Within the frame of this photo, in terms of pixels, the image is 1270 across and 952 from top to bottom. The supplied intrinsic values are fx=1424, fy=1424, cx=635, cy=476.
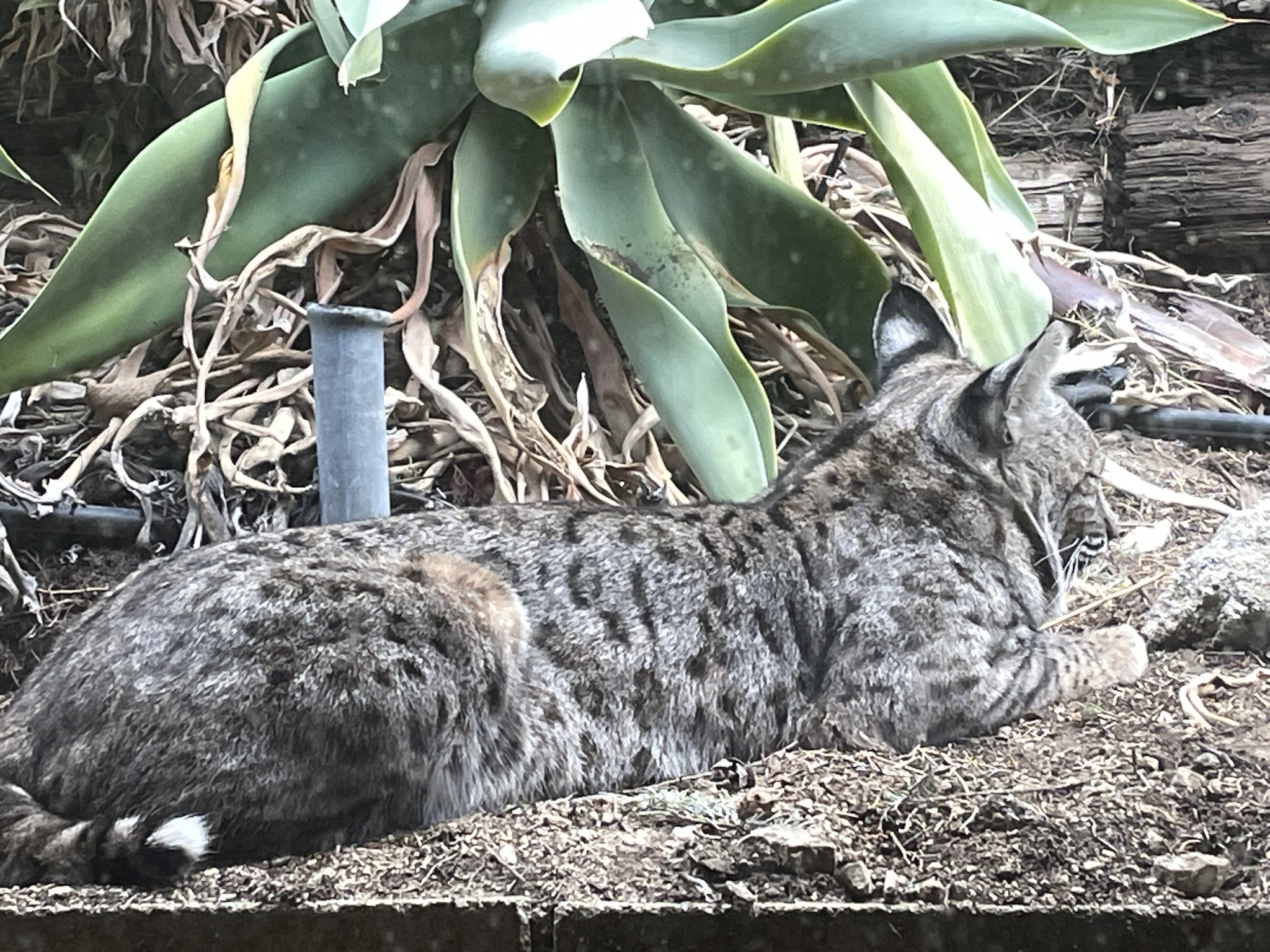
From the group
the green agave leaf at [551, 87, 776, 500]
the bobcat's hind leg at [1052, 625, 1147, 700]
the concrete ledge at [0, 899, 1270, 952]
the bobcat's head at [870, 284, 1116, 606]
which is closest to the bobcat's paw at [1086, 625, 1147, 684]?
the bobcat's hind leg at [1052, 625, 1147, 700]

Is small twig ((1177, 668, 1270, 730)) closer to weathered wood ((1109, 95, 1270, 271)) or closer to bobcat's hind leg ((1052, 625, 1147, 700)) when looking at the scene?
bobcat's hind leg ((1052, 625, 1147, 700))

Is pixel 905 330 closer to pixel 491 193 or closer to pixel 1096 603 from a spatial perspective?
pixel 1096 603

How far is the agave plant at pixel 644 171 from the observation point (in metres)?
2.62

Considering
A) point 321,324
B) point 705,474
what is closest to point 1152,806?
point 705,474

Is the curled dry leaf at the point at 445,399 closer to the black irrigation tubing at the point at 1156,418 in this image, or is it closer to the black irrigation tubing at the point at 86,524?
the black irrigation tubing at the point at 86,524

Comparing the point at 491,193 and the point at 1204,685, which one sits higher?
the point at 491,193

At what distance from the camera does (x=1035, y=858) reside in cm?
154

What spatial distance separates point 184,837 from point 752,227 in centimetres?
185

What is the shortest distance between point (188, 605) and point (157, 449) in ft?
2.81

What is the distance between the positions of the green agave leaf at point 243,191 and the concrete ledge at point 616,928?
1.37m

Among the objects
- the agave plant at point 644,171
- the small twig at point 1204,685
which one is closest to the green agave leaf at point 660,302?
the agave plant at point 644,171

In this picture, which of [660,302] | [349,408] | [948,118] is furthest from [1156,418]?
[349,408]

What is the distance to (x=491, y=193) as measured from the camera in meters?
2.98

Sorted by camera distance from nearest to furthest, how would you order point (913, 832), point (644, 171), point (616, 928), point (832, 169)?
point (616, 928)
point (913, 832)
point (644, 171)
point (832, 169)
